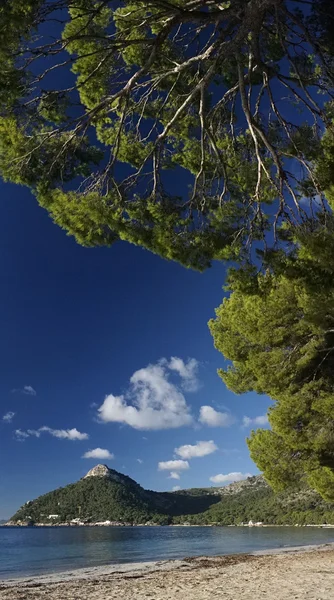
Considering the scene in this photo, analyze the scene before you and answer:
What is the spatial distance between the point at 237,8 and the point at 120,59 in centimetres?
211

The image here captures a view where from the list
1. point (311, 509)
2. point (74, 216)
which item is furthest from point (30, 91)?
point (311, 509)

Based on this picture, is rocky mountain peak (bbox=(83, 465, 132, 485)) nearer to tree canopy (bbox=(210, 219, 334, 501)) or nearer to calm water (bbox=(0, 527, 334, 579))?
calm water (bbox=(0, 527, 334, 579))

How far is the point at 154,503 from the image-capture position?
12862 centimetres

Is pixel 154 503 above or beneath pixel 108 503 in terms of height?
beneath

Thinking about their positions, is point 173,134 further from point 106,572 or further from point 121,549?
point 121,549

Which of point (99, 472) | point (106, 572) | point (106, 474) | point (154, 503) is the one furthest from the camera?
point (99, 472)

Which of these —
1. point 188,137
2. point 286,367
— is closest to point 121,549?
point 286,367

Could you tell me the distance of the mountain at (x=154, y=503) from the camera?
88.2 meters

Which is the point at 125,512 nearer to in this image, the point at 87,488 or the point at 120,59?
the point at 87,488

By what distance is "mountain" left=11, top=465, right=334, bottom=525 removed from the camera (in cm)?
8825

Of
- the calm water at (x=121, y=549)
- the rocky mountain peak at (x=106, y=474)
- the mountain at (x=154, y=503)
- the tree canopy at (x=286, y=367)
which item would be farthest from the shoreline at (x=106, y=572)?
the rocky mountain peak at (x=106, y=474)

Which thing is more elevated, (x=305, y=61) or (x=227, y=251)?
(x=305, y=61)

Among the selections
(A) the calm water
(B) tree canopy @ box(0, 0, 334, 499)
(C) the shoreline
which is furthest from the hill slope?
(B) tree canopy @ box(0, 0, 334, 499)

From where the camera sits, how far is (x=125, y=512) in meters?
113
